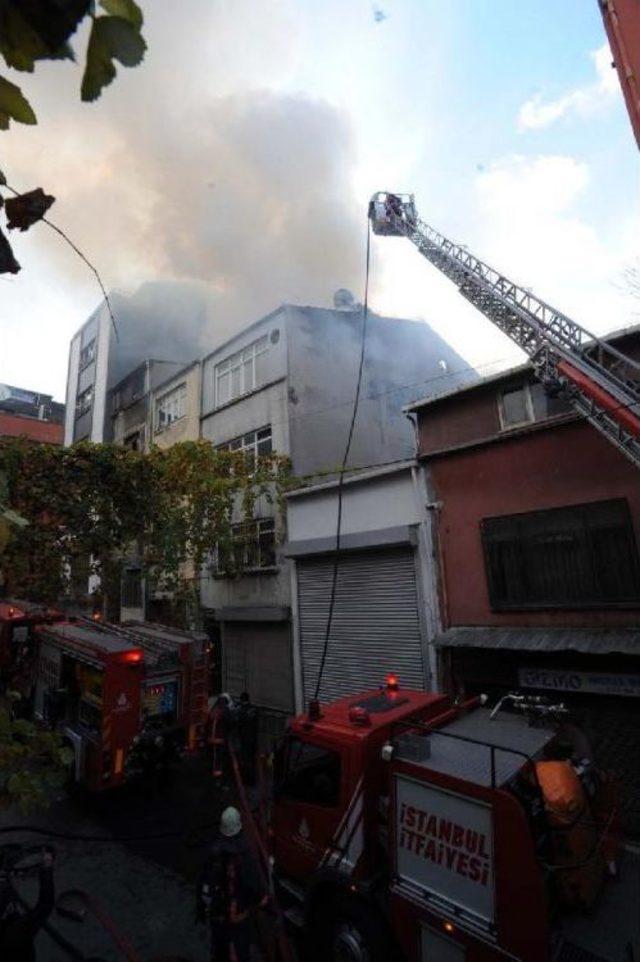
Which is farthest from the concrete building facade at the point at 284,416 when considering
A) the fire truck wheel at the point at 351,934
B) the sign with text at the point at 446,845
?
the sign with text at the point at 446,845

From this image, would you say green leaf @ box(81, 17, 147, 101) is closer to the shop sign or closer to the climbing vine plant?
the shop sign

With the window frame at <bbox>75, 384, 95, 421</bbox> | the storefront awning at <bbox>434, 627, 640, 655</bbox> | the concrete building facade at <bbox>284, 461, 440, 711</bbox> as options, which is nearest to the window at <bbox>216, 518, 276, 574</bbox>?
the concrete building facade at <bbox>284, 461, 440, 711</bbox>

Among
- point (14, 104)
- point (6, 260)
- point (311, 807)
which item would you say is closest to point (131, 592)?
point (311, 807)

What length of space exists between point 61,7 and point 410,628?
1193cm

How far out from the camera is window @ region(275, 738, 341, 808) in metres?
5.68

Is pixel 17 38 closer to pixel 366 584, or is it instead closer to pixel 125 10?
pixel 125 10

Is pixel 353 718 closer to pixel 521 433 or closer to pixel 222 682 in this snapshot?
pixel 521 433

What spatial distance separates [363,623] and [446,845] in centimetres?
825

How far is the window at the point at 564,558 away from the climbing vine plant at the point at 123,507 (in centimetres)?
743

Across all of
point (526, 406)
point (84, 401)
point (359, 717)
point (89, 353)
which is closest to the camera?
point (359, 717)

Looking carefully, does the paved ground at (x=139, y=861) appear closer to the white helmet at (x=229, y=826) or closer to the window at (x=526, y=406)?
the white helmet at (x=229, y=826)

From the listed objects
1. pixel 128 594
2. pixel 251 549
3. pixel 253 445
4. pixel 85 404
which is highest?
pixel 85 404

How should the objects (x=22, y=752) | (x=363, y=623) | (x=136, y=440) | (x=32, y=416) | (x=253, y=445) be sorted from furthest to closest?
(x=32, y=416), (x=136, y=440), (x=253, y=445), (x=363, y=623), (x=22, y=752)

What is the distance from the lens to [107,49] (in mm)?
1301
